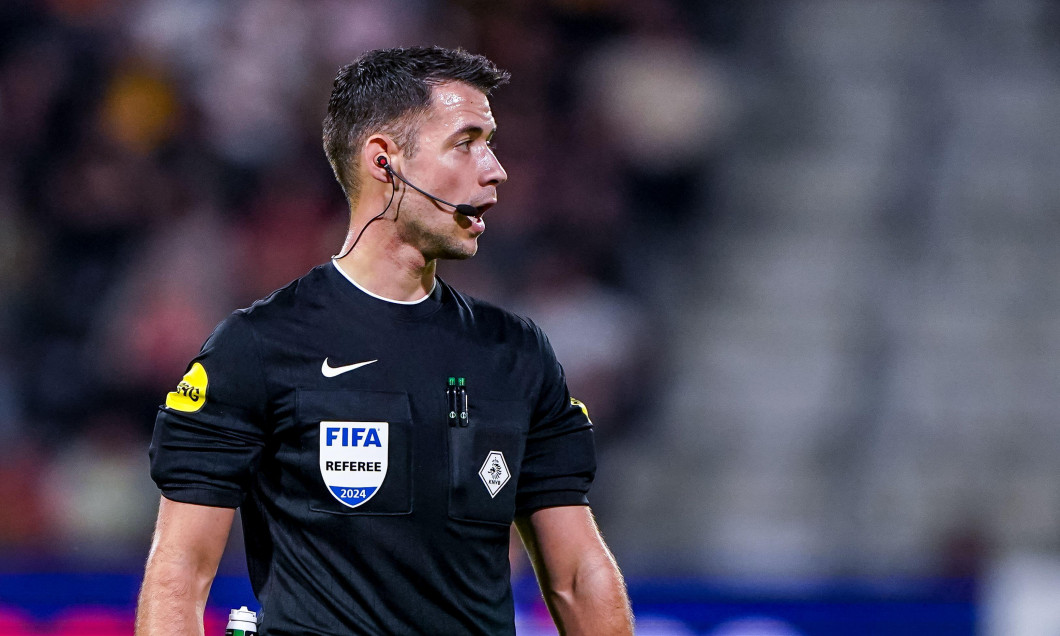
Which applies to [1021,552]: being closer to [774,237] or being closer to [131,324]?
[774,237]

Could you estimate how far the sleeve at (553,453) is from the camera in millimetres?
3369

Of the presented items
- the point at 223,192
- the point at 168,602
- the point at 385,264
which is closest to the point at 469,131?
the point at 385,264

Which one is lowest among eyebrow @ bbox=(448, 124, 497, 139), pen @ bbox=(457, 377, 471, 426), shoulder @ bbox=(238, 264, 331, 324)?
pen @ bbox=(457, 377, 471, 426)

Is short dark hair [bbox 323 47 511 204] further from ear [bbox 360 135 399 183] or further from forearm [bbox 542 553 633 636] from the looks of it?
forearm [bbox 542 553 633 636]

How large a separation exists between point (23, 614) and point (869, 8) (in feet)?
24.0

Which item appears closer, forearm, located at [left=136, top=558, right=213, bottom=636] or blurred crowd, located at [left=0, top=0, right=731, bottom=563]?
forearm, located at [left=136, top=558, right=213, bottom=636]

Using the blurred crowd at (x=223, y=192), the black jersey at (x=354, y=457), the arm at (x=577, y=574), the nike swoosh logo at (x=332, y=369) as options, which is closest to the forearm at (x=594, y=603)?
Answer: the arm at (x=577, y=574)

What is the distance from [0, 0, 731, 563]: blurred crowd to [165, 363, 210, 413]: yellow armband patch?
4.41 meters

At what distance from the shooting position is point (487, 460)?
321cm

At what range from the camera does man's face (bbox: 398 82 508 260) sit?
3291mm

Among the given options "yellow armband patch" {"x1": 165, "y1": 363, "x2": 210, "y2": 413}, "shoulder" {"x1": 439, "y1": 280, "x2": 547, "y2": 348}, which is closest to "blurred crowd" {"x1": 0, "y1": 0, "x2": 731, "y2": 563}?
"shoulder" {"x1": 439, "y1": 280, "x2": 547, "y2": 348}

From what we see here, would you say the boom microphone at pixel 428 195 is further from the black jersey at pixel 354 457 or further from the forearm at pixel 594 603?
the forearm at pixel 594 603

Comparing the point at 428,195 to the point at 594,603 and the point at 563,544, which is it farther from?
the point at 594,603

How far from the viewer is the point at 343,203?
8.34 metres
